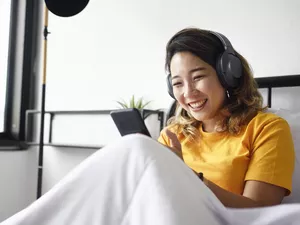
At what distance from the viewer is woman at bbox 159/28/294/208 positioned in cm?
94

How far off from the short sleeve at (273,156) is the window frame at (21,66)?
1.56 meters

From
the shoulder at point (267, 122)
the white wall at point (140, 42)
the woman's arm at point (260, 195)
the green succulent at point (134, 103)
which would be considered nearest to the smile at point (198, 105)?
the shoulder at point (267, 122)

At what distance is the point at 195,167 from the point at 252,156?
160mm

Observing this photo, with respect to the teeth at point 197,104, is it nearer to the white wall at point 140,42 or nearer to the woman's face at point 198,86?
the woman's face at point 198,86

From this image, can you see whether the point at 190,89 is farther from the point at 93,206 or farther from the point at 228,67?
the point at 93,206

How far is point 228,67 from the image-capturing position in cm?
105

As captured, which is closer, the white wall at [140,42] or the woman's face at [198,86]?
the woman's face at [198,86]

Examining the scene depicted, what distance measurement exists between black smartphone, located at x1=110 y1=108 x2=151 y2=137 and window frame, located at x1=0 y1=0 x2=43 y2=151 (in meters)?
1.40

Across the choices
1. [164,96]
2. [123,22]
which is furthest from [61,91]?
[164,96]

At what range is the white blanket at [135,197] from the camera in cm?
61

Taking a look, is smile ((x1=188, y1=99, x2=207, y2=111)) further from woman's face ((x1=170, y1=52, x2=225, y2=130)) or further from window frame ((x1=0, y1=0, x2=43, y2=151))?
window frame ((x1=0, y1=0, x2=43, y2=151))

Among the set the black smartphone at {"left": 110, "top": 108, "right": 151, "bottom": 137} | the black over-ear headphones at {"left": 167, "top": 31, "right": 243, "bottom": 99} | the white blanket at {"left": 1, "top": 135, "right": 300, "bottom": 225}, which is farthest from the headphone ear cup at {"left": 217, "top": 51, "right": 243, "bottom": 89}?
the white blanket at {"left": 1, "top": 135, "right": 300, "bottom": 225}

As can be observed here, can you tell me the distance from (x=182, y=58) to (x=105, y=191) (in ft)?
1.84

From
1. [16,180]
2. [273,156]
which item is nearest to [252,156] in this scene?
[273,156]
